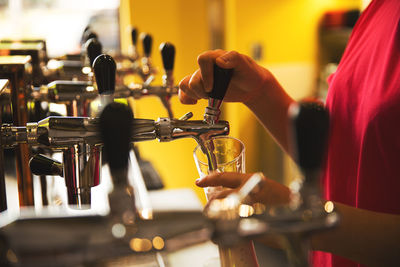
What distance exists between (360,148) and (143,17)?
1.93m

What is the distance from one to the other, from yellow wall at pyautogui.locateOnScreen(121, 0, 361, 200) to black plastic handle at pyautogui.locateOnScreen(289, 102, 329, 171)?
182 cm

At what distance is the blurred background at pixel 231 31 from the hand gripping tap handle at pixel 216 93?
61.6 inches

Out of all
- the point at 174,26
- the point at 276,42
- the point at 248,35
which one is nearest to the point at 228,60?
the point at 174,26

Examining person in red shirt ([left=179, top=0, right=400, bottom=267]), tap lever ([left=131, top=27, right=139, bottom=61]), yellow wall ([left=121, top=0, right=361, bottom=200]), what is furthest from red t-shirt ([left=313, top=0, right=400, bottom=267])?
yellow wall ([left=121, top=0, right=361, bottom=200])

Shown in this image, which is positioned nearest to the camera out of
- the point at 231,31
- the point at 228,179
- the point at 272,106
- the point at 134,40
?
the point at 228,179

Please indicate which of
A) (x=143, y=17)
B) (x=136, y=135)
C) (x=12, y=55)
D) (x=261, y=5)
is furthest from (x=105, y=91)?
(x=261, y=5)

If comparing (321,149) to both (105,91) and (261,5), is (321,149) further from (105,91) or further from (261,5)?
(261,5)

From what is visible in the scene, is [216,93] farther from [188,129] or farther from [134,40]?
[134,40]

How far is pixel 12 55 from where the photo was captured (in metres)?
0.88

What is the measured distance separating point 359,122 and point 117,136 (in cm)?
58

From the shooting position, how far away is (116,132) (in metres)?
0.33

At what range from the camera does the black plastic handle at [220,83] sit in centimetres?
59

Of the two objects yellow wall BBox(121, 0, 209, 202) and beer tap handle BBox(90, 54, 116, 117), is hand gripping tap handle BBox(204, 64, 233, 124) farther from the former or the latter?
yellow wall BBox(121, 0, 209, 202)

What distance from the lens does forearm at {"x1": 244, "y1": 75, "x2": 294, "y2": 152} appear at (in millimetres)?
832
